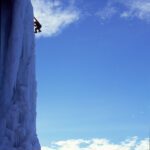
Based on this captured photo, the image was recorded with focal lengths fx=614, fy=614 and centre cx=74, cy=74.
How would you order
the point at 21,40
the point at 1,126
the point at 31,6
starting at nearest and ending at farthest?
the point at 1,126
the point at 21,40
the point at 31,6

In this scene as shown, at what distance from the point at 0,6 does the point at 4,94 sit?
8.88 ft

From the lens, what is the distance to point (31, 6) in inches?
734

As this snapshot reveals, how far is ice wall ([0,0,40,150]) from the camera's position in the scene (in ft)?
54.1

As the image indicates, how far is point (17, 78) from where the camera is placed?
1725 centimetres

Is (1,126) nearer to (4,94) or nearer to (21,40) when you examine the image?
(4,94)

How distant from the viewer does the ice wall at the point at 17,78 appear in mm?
16500

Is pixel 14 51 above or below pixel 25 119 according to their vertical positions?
above

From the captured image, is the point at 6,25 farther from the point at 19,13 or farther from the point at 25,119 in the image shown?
the point at 25,119

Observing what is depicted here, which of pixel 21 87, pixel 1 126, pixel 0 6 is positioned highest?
pixel 0 6

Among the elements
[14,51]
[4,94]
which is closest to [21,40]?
[14,51]

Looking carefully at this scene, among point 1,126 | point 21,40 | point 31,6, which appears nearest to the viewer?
point 1,126

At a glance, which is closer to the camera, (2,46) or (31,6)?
(2,46)

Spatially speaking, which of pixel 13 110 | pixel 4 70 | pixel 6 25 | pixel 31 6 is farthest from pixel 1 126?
pixel 31 6

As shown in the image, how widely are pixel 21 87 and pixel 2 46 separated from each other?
4.19 feet
